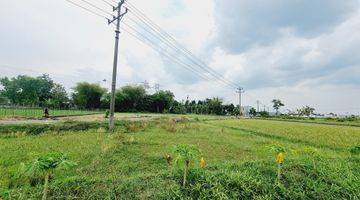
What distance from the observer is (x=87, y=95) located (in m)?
70.3

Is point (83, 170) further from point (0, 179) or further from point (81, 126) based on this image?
point (81, 126)

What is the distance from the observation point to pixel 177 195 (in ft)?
13.5

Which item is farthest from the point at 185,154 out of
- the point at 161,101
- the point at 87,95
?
the point at 161,101

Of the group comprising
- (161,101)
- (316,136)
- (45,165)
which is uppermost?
(161,101)

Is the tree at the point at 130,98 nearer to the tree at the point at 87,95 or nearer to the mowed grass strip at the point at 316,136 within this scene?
the tree at the point at 87,95

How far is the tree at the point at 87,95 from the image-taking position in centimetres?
6994

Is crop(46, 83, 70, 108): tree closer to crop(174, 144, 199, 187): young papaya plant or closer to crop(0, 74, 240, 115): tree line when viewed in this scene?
crop(0, 74, 240, 115): tree line

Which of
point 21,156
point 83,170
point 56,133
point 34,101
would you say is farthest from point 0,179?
point 34,101

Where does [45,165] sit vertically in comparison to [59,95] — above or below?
below

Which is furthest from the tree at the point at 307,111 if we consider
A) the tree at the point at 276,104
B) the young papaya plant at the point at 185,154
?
the young papaya plant at the point at 185,154

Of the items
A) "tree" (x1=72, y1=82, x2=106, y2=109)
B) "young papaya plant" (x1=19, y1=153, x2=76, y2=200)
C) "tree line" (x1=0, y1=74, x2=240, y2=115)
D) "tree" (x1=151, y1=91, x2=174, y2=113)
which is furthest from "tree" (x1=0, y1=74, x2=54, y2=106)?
"young papaya plant" (x1=19, y1=153, x2=76, y2=200)

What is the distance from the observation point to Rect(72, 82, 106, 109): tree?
69.9 metres

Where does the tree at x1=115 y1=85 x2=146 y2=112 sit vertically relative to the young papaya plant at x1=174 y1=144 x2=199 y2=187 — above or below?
above

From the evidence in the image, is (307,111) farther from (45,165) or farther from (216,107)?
(45,165)
